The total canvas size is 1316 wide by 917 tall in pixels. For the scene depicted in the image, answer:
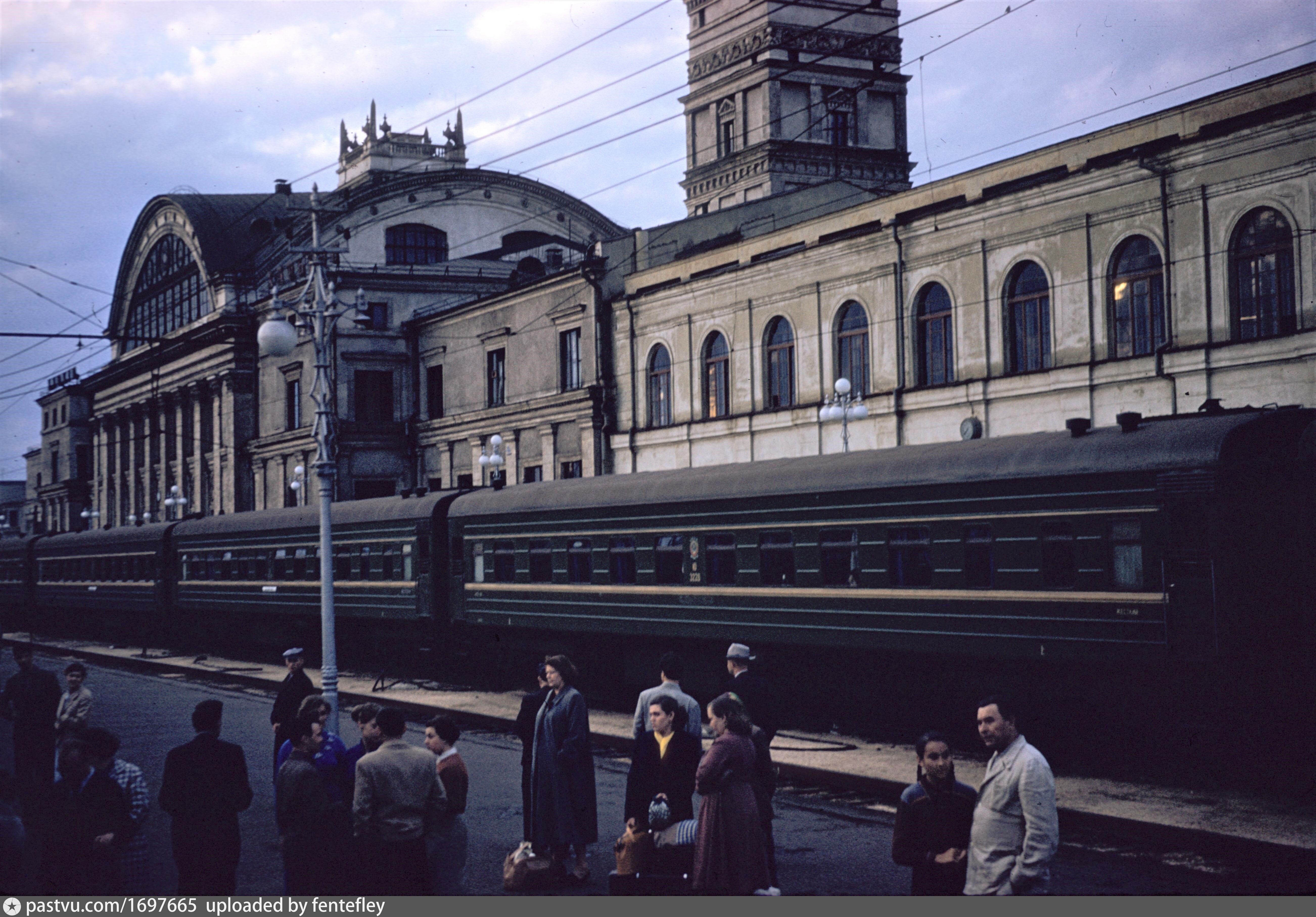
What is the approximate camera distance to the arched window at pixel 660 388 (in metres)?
41.5

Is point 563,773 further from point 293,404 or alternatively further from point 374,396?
point 293,404

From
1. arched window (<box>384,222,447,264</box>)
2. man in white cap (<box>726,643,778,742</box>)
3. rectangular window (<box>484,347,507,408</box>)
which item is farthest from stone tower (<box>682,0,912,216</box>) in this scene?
man in white cap (<box>726,643,778,742</box>)

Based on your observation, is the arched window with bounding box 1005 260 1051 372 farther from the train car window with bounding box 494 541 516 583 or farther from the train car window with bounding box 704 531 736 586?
the train car window with bounding box 704 531 736 586

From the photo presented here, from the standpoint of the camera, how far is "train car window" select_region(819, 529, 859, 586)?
1781cm

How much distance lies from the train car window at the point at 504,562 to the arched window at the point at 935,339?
11.9 metres

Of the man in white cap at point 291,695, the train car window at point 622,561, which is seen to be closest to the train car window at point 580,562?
the train car window at point 622,561

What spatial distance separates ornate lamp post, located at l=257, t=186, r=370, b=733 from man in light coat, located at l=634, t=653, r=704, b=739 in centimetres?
579

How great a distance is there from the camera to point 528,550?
24344 mm

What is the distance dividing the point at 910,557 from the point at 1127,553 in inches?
124

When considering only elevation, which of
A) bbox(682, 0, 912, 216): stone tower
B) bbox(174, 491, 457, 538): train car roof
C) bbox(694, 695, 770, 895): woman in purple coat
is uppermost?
bbox(682, 0, 912, 216): stone tower

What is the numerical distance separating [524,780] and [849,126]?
5457 cm

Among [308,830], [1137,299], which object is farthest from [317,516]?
[308,830]

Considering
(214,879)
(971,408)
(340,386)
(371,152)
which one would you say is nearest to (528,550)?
(971,408)

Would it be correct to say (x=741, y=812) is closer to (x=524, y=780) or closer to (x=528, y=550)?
(x=524, y=780)
